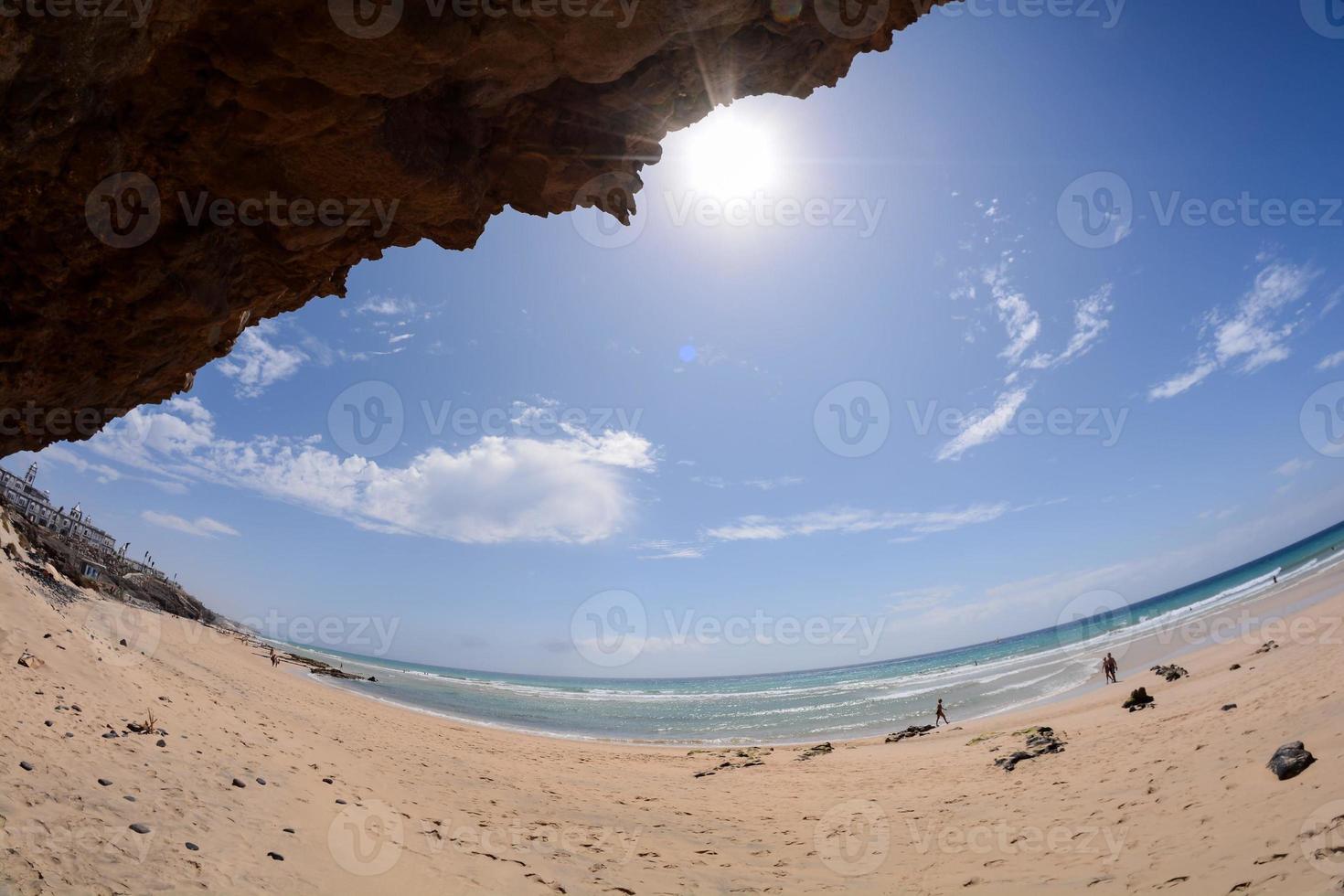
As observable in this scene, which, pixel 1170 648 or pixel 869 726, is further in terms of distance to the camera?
pixel 1170 648

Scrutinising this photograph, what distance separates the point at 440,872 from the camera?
22.2 feet

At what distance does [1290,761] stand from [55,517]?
6540cm

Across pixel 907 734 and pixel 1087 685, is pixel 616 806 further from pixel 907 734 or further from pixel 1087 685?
pixel 1087 685

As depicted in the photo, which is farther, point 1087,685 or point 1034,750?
point 1087,685

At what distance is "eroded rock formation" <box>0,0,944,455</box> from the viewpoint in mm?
3795

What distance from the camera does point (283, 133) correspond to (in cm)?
448

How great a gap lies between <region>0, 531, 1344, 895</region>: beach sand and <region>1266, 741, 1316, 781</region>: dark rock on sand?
0.13 meters

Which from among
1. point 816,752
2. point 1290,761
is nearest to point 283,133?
point 1290,761

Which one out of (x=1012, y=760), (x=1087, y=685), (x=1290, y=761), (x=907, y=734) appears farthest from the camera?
(x=1087, y=685)

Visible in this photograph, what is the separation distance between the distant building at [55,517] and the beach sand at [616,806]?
3200cm

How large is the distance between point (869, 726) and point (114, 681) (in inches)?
1074

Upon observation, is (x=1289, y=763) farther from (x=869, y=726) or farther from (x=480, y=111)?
(x=869, y=726)

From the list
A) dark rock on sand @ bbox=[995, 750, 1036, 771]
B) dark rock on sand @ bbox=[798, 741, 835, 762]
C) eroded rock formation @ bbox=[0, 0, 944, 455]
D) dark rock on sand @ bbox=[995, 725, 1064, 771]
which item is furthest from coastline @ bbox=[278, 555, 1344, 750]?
eroded rock formation @ bbox=[0, 0, 944, 455]

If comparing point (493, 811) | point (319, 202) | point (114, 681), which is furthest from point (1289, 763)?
point (114, 681)
